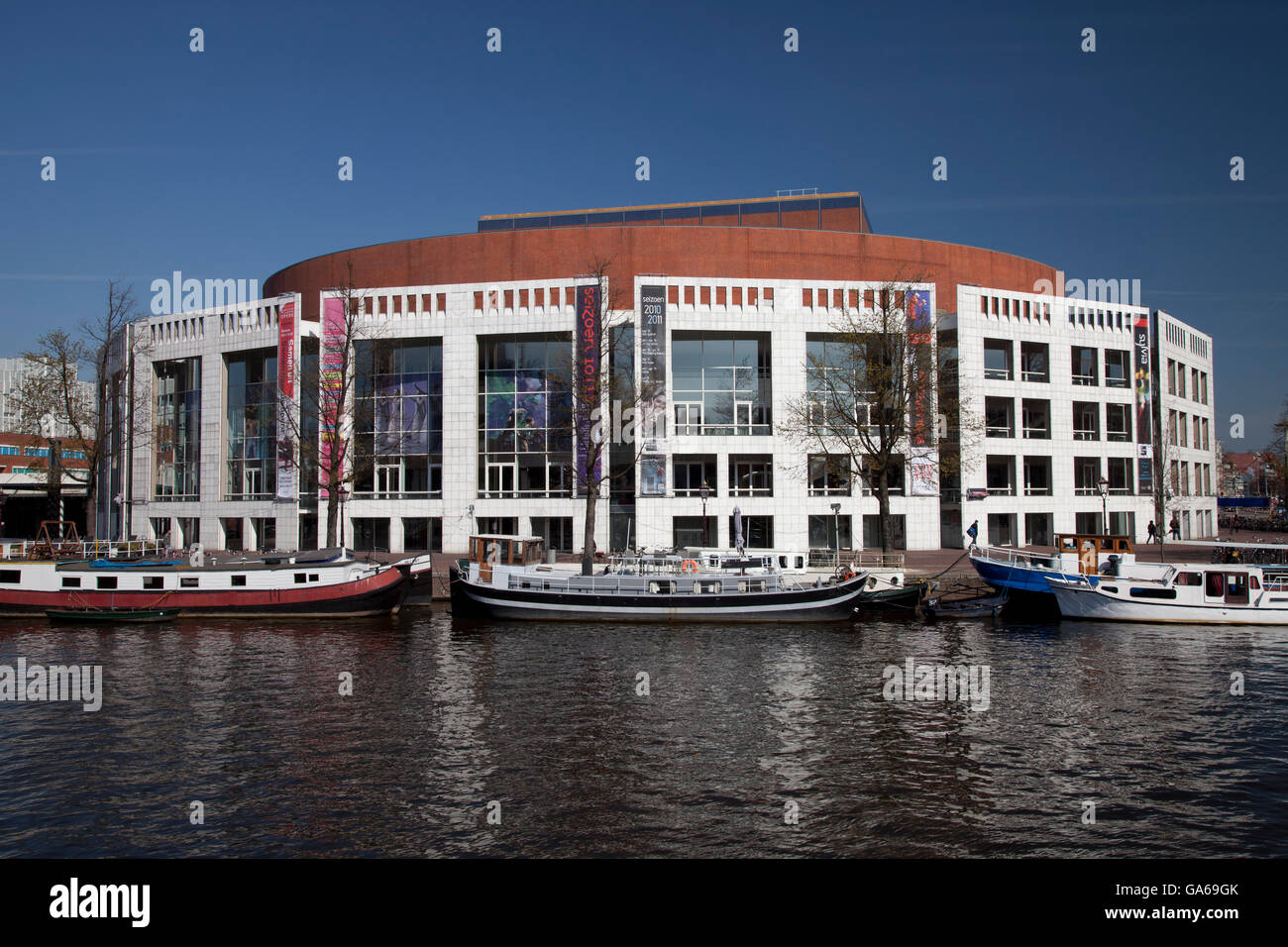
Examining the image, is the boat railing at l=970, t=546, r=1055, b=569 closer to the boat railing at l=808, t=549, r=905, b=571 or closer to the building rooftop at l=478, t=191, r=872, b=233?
the boat railing at l=808, t=549, r=905, b=571

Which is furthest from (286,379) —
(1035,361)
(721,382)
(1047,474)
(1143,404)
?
(1143,404)

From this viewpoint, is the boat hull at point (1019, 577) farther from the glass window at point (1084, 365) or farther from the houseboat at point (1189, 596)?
the glass window at point (1084, 365)

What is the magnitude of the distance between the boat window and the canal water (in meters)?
5.88

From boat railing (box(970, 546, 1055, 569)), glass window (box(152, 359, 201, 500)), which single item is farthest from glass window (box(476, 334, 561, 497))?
boat railing (box(970, 546, 1055, 569))

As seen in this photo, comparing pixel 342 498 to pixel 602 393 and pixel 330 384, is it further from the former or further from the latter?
pixel 602 393

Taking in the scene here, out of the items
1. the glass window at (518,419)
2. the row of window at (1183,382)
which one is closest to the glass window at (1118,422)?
the row of window at (1183,382)

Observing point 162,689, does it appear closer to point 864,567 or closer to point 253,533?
point 864,567

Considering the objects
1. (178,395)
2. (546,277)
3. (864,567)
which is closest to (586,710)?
(864,567)

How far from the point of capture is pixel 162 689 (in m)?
24.5

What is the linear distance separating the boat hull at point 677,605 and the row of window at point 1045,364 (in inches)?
1396

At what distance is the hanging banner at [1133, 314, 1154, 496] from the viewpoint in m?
69.1

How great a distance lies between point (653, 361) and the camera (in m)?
57.4

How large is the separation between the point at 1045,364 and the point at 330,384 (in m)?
52.8

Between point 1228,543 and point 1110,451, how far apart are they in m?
31.8
